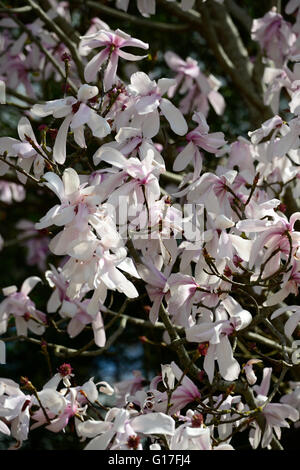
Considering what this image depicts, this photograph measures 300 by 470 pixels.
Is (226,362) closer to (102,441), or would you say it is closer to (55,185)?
(102,441)

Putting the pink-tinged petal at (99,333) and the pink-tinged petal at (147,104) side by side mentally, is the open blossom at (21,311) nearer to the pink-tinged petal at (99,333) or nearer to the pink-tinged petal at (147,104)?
the pink-tinged petal at (99,333)

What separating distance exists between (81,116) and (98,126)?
0.16ft

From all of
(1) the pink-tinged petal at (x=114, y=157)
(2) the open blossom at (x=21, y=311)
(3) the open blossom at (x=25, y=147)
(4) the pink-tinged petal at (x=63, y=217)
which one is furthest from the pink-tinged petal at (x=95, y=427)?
(2) the open blossom at (x=21, y=311)

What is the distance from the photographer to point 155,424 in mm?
1503

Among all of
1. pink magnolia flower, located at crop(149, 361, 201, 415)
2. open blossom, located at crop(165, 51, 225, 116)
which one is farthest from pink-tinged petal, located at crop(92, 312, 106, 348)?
open blossom, located at crop(165, 51, 225, 116)

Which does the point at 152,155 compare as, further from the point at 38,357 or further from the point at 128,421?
the point at 38,357

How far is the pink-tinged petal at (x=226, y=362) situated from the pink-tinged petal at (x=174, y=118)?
49cm

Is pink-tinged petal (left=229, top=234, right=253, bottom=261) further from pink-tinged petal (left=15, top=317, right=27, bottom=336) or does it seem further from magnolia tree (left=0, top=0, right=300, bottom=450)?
pink-tinged petal (left=15, top=317, right=27, bottom=336)

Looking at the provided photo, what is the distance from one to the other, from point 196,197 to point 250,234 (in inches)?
6.2

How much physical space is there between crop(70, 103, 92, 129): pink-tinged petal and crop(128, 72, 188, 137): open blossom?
126mm

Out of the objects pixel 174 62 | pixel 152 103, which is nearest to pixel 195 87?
pixel 174 62

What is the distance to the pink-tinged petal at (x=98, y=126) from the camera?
1739 millimetres

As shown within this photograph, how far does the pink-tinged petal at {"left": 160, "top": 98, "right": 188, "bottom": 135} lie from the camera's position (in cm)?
184

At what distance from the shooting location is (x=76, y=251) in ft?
5.26
